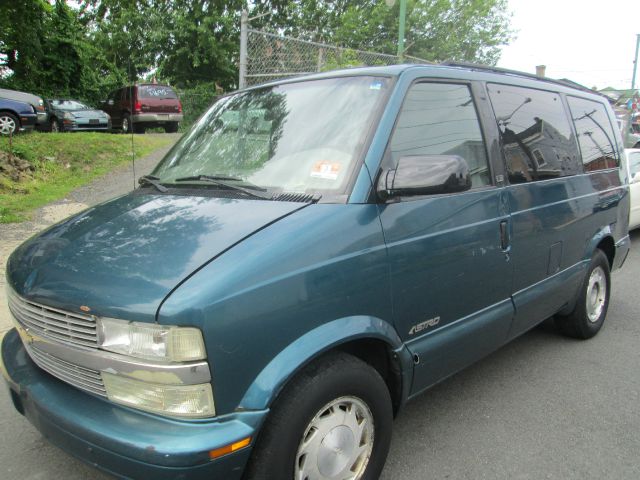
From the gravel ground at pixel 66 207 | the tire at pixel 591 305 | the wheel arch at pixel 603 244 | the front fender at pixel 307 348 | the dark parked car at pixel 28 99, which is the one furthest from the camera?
the dark parked car at pixel 28 99

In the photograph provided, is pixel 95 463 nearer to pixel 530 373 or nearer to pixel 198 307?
pixel 198 307

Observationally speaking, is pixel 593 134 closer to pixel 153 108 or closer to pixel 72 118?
pixel 153 108

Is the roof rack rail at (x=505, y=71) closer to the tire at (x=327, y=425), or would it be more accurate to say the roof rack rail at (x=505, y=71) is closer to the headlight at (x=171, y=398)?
the tire at (x=327, y=425)

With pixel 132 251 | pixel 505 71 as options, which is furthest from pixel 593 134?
pixel 132 251

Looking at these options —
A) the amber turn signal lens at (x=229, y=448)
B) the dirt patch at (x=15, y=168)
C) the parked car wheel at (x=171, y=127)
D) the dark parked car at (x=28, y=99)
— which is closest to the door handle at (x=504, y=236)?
the amber turn signal lens at (x=229, y=448)

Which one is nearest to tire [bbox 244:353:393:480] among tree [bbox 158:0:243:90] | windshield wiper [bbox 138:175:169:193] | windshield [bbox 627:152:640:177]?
windshield wiper [bbox 138:175:169:193]

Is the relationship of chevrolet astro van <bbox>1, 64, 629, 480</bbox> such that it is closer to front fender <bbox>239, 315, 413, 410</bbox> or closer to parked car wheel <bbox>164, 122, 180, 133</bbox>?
front fender <bbox>239, 315, 413, 410</bbox>

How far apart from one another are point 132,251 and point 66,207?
23.9ft

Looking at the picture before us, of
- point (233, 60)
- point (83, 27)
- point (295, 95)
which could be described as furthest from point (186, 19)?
point (295, 95)

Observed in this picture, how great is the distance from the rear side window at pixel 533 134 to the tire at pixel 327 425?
170 centimetres

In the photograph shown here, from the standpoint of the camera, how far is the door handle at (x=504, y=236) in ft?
9.90

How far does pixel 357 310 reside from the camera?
220cm

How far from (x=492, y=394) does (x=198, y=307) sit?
2.51 m

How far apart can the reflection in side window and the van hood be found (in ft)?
2.55
